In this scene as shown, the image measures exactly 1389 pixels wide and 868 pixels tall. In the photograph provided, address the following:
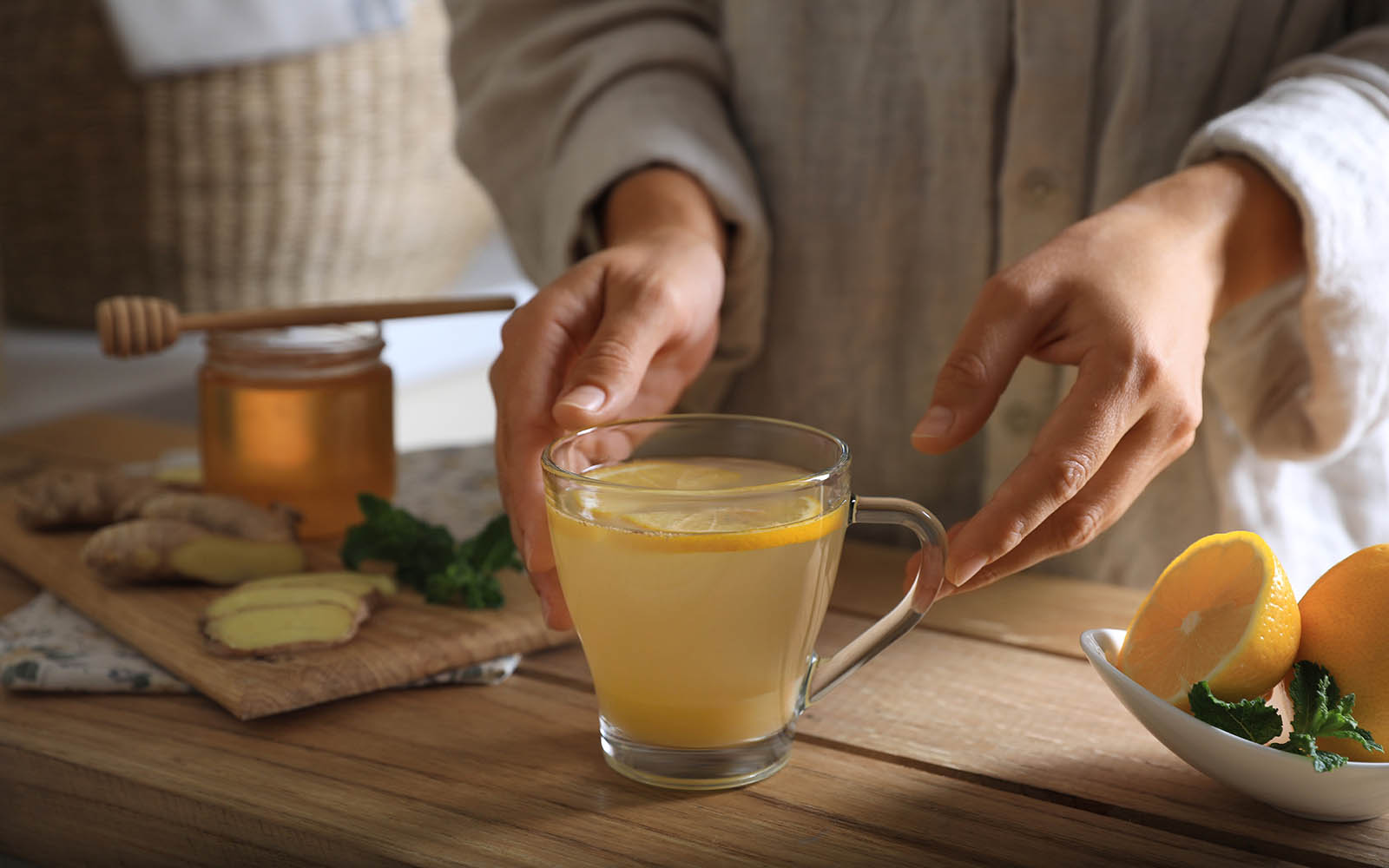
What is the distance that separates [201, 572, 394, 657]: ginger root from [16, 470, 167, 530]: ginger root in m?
0.22

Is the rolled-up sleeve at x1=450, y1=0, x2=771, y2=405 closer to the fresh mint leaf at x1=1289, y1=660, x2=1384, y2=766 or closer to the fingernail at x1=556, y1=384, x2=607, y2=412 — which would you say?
the fingernail at x1=556, y1=384, x2=607, y2=412

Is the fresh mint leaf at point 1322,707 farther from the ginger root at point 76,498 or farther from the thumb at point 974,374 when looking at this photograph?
the ginger root at point 76,498

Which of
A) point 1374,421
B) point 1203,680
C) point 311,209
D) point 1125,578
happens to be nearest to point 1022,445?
point 1125,578

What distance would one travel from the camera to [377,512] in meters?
0.94

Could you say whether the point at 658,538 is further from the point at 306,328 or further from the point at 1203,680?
the point at 306,328

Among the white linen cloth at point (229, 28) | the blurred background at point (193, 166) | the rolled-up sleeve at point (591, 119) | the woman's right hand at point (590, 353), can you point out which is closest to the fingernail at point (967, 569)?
the woman's right hand at point (590, 353)

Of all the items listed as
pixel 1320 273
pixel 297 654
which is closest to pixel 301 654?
pixel 297 654

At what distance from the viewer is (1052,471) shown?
656 mm

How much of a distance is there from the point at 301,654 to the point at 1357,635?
605mm

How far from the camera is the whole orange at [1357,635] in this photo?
24.4 inches

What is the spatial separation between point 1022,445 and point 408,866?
2.30 ft

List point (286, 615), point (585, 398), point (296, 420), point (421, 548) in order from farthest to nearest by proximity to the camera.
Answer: point (296, 420) < point (421, 548) < point (286, 615) < point (585, 398)

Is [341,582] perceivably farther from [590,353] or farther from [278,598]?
[590,353]

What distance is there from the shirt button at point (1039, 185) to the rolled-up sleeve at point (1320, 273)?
17 centimetres
